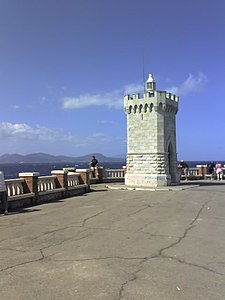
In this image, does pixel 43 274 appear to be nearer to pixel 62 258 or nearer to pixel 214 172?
pixel 62 258

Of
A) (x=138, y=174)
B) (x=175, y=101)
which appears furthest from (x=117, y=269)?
(x=175, y=101)

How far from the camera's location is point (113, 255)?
321 inches

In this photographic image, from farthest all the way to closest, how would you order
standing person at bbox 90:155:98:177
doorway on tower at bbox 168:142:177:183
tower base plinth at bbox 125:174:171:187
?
1. standing person at bbox 90:155:98:177
2. doorway on tower at bbox 168:142:177:183
3. tower base plinth at bbox 125:174:171:187

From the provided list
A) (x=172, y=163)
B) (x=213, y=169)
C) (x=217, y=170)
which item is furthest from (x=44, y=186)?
(x=213, y=169)

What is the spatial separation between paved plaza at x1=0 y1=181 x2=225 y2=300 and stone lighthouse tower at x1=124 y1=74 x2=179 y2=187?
556 inches

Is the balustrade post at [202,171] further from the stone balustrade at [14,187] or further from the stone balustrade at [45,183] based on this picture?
the stone balustrade at [14,187]

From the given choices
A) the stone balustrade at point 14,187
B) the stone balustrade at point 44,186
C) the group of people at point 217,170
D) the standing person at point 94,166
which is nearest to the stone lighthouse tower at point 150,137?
the standing person at point 94,166

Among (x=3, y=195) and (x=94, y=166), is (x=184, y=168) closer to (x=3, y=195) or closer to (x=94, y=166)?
(x=94, y=166)

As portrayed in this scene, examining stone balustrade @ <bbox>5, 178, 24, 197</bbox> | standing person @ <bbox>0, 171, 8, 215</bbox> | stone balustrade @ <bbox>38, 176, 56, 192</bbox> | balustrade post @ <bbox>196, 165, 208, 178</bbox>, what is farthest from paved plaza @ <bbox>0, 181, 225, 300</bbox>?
balustrade post @ <bbox>196, 165, 208, 178</bbox>

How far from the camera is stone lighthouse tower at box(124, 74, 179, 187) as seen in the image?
2891cm

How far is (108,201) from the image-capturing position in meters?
18.9

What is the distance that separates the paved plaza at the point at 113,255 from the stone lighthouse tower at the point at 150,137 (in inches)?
556

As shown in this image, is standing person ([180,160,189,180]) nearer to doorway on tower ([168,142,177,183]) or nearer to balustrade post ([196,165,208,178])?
balustrade post ([196,165,208,178])

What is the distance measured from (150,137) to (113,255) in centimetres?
2144
